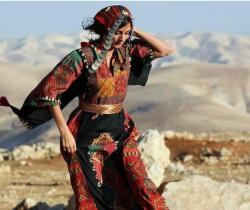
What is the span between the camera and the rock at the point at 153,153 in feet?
28.7

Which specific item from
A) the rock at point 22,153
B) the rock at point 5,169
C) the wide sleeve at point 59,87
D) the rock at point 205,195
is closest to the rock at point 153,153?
the rock at point 205,195

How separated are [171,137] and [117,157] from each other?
12491 millimetres

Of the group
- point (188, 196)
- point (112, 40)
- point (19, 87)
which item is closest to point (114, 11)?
point (112, 40)

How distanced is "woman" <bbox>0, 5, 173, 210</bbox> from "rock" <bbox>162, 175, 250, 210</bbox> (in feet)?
4.38

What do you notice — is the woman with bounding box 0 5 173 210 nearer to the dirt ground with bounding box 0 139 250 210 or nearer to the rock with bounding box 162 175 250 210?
the rock with bounding box 162 175 250 210

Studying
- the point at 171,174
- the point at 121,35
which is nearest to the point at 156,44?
the point at 121,35

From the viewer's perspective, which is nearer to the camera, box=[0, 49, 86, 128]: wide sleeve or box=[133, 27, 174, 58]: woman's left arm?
box=[0, 49, 86, 128]: wide sleeve

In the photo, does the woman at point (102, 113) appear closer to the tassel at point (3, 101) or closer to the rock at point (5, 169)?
the tassel at point (3, 101)

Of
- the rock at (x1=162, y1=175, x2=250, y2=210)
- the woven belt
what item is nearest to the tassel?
the woven belt

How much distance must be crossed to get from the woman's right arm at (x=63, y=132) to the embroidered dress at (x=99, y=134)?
5 centimetres

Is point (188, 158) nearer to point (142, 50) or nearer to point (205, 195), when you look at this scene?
point (205, 195)

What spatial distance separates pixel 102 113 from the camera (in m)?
5.18

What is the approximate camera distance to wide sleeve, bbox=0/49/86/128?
498 centimetres

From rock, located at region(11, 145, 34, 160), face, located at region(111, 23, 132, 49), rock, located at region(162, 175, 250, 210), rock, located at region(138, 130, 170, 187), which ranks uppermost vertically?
face, located at region(111, 23, 132, 49)
